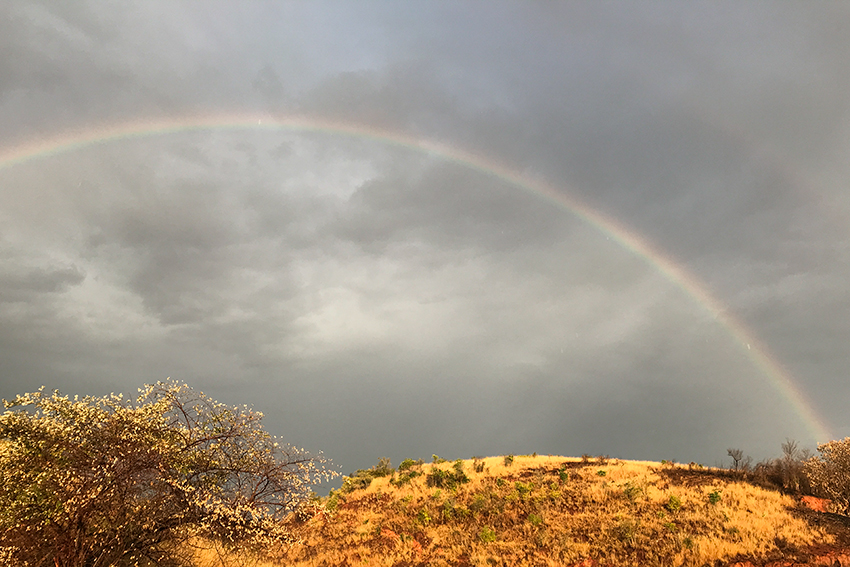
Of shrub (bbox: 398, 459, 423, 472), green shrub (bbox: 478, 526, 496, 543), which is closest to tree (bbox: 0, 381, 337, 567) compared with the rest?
green shrub (bbox: 478, 526, 496, 543)

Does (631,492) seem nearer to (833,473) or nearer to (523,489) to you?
(523,489)

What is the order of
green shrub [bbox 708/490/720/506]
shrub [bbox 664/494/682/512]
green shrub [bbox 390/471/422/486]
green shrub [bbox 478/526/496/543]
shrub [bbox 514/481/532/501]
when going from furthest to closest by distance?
1. green shrub [bbox 390/471/422/486]
2. shrub [bbox 514/481/532/501]
3. green shrub [bbox 708/490/720/506]
4. shrub [bbox 664/494/682/512]
5. green shrub [bbox 478/526/496/543]

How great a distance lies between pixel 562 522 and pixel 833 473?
17.7 metres

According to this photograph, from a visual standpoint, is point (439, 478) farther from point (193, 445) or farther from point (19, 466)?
point (19, 466)

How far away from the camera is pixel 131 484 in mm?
15141

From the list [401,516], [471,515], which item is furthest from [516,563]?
[401,516]

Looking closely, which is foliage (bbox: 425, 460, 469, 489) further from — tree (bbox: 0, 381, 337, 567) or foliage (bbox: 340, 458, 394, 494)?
tree (bbox: 0, 381, 337, 567)

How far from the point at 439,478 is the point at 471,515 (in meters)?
8.88

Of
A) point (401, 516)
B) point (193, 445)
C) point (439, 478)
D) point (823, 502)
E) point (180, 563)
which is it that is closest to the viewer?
point (193, 445)

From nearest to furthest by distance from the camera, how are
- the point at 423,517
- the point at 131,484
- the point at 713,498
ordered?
the point at 131,484, the point at 713,498, the point at 423,517

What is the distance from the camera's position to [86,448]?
15328 millimetres

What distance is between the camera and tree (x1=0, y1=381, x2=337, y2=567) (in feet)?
46.6

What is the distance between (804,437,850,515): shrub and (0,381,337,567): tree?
30448 mm

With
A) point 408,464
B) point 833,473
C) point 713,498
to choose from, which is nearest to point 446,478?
point 408,464
